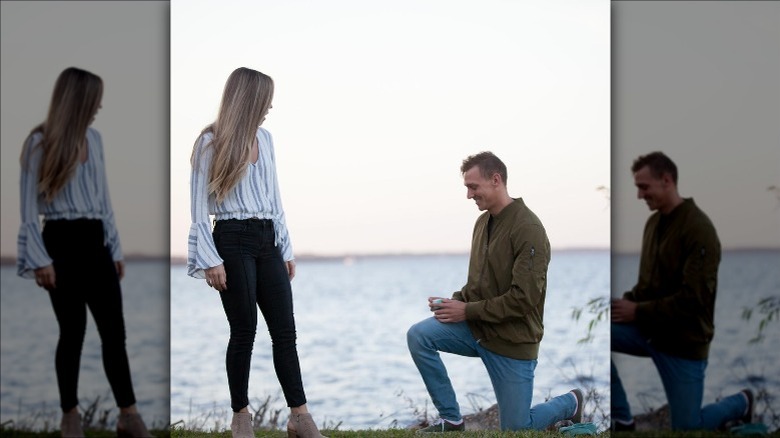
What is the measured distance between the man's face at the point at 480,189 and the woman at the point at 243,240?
3.12 feet

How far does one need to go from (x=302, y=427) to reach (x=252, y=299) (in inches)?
22.4

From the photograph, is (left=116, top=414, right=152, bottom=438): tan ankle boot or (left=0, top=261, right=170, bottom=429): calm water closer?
(left=0, top=261, right=170, bottom=429): calm water

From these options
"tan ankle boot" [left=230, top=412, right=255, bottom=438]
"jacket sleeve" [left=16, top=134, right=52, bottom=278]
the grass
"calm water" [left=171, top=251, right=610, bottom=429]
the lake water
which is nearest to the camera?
"jacket sleeve" [left=16, top=134, right=52, bottom=278]

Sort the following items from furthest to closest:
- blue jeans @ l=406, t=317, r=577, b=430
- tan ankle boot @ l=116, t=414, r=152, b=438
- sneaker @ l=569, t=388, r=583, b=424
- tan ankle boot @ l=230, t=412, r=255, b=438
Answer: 1. sneaker @ l=569, t=388, r=583, b=424
2. blue jeans @ l=406, t=317, r=577, b=430
3. tan ankle boot @ l=230, t=412, r=255, b=438
4. tan ankle boot @ l=116, t=414, r=152, b=438

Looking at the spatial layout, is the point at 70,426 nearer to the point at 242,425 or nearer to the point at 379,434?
the point at 242,425

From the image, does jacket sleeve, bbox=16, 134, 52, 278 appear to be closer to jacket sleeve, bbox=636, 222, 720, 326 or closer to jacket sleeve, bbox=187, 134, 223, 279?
jacket sleeve, bbox=187, 134, 223, 279

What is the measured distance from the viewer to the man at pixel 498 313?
15.8 ft

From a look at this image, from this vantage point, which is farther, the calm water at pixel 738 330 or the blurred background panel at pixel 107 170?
the calm water at pixel 738 330

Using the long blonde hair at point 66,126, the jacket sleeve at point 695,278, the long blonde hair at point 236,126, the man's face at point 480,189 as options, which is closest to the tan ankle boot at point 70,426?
the long blonde hair at point 66,126

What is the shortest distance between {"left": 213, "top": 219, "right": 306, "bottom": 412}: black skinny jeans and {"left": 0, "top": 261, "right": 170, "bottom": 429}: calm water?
0.28 metres

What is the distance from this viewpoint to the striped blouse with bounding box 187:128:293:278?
14.2ft

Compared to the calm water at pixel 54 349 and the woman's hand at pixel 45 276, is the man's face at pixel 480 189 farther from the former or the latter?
the woman's hand at pixel 45 276

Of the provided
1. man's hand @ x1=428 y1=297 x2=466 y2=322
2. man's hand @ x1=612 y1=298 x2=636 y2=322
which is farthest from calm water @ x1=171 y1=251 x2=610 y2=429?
man's hand @ x1=612 y1=298 x2=636 y2=322

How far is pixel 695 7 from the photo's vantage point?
4387mm
